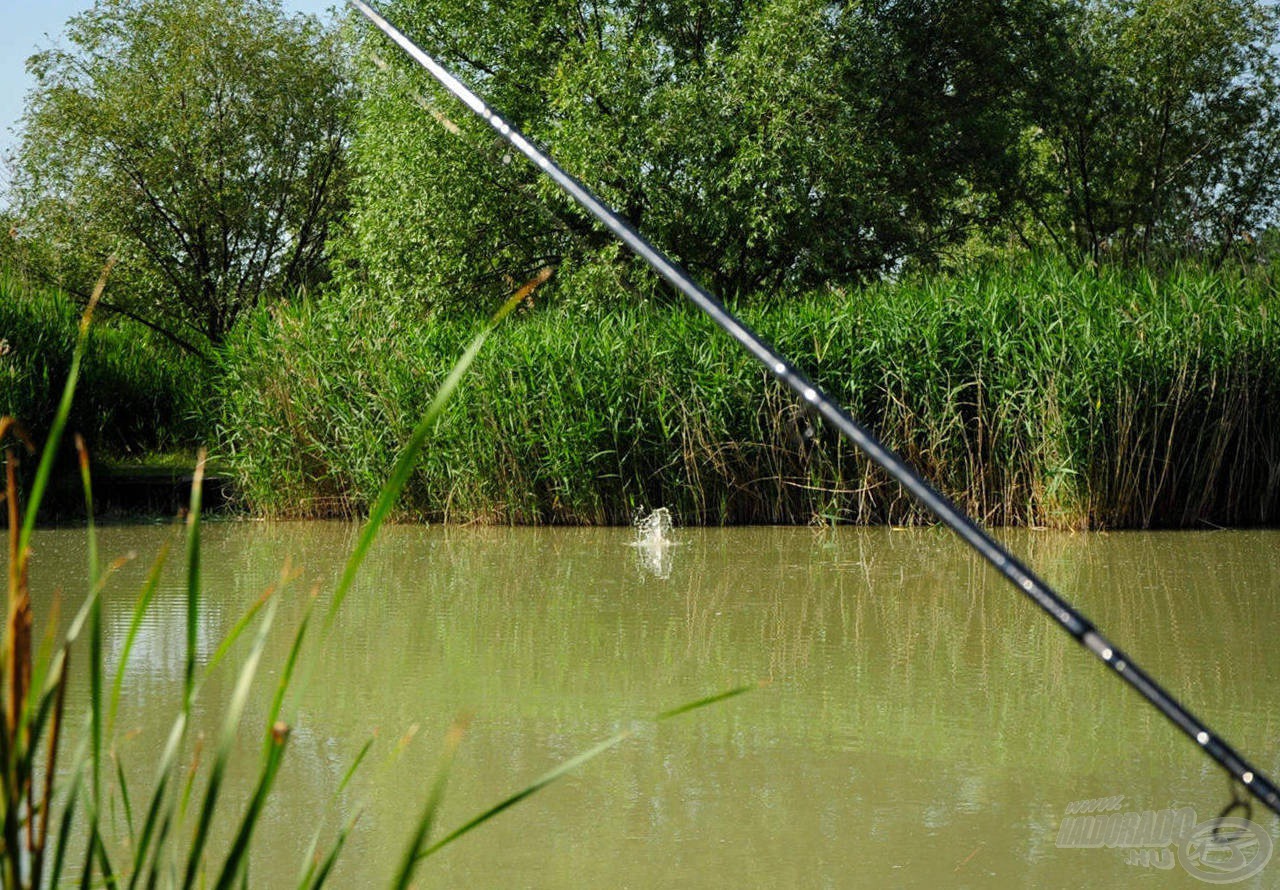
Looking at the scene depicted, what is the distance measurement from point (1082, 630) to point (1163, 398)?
8205mm

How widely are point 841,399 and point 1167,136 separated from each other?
17.3 meters

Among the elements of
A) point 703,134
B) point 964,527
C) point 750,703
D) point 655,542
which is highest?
point 703,134

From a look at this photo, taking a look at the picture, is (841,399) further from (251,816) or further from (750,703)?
(251,816)

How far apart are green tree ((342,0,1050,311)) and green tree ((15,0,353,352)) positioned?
288cm

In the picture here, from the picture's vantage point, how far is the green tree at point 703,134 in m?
13.6

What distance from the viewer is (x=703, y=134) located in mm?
13578

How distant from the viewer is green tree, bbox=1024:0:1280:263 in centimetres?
2348

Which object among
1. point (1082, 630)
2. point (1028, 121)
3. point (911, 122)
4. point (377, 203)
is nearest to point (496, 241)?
point (377, 203)

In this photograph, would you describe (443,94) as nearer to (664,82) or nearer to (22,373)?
(664,82)

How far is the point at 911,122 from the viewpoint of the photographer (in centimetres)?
1655

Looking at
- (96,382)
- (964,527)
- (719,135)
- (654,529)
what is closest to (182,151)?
(96,382)

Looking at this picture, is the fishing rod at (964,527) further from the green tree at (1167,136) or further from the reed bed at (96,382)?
the green tree at (1167,136)

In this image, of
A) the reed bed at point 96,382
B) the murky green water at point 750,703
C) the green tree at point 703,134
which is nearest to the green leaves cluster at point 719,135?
the green tree at point 703,134

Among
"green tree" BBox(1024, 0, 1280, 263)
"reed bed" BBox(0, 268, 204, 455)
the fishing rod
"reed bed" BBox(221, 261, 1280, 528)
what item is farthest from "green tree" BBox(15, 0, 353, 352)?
the fishing rod
